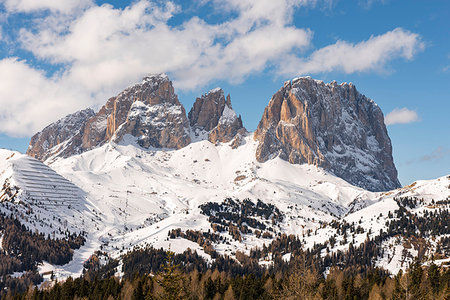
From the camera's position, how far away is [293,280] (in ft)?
232

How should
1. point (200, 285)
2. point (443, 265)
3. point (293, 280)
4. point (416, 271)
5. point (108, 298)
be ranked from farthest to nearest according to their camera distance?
point (443, 265) → point (200, 285) → point (416, 271) → point (108, 298) → point (293, 280)

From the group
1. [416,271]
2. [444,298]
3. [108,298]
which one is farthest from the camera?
[416,271]

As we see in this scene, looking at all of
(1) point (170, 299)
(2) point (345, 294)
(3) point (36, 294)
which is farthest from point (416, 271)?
(3) point (36, 294)

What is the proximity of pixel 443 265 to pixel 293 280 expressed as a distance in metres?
132

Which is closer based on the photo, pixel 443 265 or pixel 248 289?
pixel 248 289

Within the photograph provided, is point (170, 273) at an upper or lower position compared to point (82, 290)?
upper

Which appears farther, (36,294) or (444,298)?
(36,294)

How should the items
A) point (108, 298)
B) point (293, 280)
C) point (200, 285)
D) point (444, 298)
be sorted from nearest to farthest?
point (293, 280)
point (444, 298)
point (108, 298)
point (200, 285)

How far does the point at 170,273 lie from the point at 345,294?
87402 mm

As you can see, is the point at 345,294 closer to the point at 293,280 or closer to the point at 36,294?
the point at 293,280

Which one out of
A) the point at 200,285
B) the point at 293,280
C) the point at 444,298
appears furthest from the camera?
the point at 200,285

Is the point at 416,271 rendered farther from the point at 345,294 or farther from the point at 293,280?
the point at 293,280

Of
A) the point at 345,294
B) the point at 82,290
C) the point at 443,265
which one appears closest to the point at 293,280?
the point at 345,294

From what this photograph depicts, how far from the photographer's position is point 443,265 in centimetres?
17150
